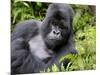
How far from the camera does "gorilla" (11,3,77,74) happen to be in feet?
6.44

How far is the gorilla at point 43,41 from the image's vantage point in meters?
1.96

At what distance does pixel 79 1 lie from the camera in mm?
2178

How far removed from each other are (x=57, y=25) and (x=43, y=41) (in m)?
0.22

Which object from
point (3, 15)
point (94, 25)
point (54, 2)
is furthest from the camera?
point (94, 25)

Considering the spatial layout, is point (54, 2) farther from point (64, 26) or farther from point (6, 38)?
point (6, 38)

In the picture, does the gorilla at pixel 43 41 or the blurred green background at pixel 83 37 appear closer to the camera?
the gorilla at pixel 43 41

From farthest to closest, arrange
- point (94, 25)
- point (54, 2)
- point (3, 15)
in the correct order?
point (94, 25), point (54, 2), point (3, 15)

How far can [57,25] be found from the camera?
2090 mm

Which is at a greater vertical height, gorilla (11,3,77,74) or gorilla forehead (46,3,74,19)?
gorilla forehead (46,3,74,19)

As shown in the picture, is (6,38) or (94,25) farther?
(94,25)

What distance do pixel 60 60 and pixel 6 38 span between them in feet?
1.97

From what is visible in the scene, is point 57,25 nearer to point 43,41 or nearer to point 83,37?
point 43,41

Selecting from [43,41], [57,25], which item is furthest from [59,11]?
[43,41]

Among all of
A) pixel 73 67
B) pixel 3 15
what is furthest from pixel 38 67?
pixel 3 15
